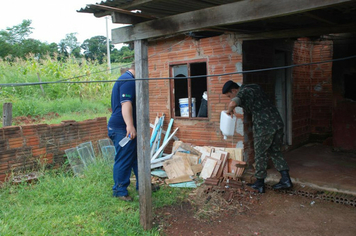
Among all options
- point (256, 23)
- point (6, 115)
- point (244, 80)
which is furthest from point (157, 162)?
point (256, 23)

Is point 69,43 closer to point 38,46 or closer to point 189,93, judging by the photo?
point 38,46

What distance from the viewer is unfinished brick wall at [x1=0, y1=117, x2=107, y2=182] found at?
5168 millimetres

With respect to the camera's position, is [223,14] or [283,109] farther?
[283,109]

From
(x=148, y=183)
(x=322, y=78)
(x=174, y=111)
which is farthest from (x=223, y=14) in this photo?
(x=322, y=78)

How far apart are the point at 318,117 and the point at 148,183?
6135mm

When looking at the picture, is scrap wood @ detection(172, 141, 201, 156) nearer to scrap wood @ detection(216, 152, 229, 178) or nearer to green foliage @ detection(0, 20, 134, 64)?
scrap wood @ detection(216, 152, 229, 178)

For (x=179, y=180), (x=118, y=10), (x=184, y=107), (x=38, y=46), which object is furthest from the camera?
(x=38, y=46)

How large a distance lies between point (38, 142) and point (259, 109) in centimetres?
421

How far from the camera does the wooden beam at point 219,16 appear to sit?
2.61 m

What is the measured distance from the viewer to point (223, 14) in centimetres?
301

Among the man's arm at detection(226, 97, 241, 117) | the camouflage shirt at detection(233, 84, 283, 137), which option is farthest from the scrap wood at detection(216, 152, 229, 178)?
the man's arm at detection(226, 97, 241, 117)

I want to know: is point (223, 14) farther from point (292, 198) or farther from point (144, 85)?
point (292, 198)

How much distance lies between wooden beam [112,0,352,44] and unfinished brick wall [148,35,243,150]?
2.38 metres

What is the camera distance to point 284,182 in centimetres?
477
